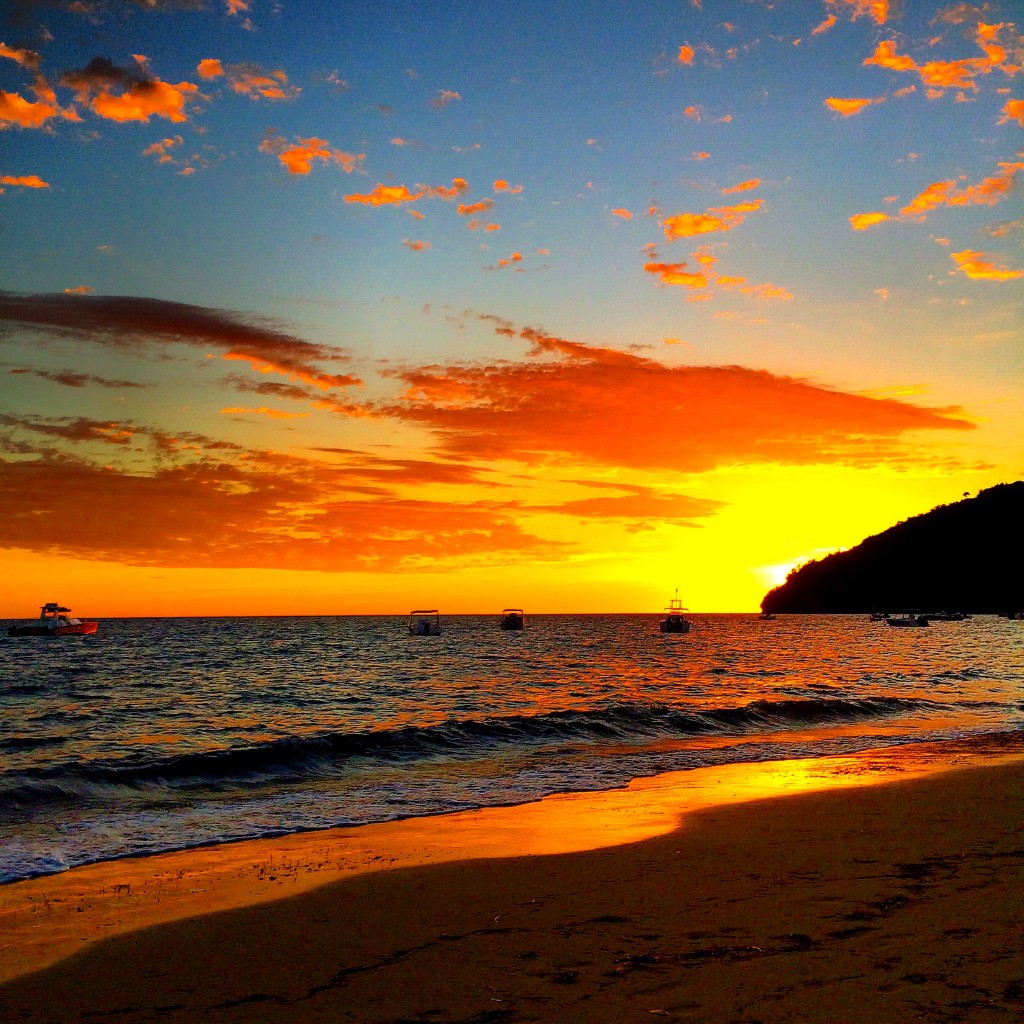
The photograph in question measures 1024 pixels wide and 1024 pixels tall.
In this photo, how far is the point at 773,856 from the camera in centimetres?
1229

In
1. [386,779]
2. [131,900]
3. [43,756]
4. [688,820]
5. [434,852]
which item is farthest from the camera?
[43,756]

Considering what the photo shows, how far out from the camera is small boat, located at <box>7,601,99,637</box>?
156250 mm

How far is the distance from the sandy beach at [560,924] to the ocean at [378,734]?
3.76m

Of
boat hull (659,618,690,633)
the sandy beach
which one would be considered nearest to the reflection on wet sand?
the sandy beach

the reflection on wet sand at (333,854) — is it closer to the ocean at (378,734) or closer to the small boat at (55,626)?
the ocean at (378,734)

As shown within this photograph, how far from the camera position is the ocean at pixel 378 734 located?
1872 cm

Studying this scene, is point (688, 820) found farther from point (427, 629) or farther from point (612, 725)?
point (427, 629)

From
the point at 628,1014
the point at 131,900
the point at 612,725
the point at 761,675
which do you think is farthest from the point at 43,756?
the point at 761,675

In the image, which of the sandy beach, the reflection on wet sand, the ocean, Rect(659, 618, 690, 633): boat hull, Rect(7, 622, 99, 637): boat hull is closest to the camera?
the sandy beach

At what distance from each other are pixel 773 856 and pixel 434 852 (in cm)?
542

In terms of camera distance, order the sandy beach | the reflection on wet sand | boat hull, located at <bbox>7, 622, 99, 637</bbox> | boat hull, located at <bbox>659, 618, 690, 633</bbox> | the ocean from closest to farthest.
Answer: the sandy beach, the reflection on wet sand, the ocean, boat hull, located at <bbox>7, 622, 99, 637</bbox>, boat hull, located at <bbox>659, 618, 690, 633</bbox>

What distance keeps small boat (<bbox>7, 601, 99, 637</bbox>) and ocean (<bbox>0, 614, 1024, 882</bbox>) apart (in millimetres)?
95180

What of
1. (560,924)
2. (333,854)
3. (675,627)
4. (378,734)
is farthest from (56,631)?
(560,924)

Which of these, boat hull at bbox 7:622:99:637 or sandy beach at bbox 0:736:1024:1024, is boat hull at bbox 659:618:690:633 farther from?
sandy beach at bbox 0:736:1024:1024
